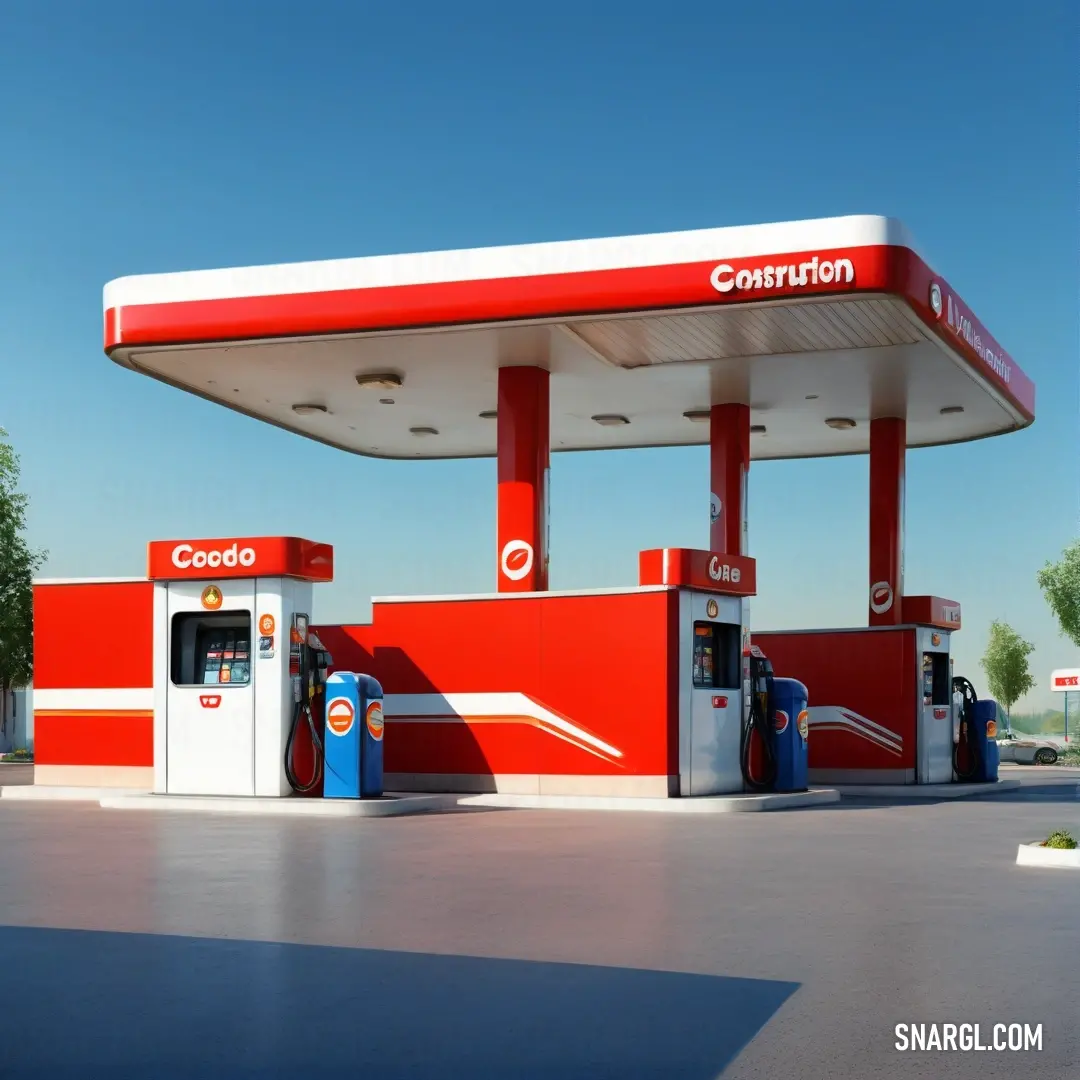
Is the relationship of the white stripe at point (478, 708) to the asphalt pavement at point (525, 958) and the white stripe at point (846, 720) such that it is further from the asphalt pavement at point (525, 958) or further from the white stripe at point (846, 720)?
the asphalt pavement at point (525, 958)

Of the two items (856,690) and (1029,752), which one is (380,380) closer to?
(856,690)

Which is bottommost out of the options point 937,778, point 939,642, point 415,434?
point 937,778

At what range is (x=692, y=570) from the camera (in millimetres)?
17500

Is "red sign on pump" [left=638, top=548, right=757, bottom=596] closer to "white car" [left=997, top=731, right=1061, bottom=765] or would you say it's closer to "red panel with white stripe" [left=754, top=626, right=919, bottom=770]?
"red panel with white stripe" [left=754, top=626, right=919, bottom=770]

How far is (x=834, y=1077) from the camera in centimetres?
484

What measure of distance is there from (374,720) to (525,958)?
9985 millimetres

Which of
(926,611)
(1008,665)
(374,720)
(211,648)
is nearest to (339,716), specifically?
(374,720)

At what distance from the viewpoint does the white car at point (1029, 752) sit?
40844mm

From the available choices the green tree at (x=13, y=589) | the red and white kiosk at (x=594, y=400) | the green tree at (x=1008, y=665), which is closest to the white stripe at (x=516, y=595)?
the red and white kiosk at (x=594, y=400)

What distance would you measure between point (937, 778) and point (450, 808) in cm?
885

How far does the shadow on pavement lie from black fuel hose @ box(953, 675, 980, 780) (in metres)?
17.7

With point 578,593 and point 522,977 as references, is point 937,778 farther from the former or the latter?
point 522,977

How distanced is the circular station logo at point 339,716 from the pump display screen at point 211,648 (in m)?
1.16

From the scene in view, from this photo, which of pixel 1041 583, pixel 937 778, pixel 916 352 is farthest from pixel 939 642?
pixel 1041 583
